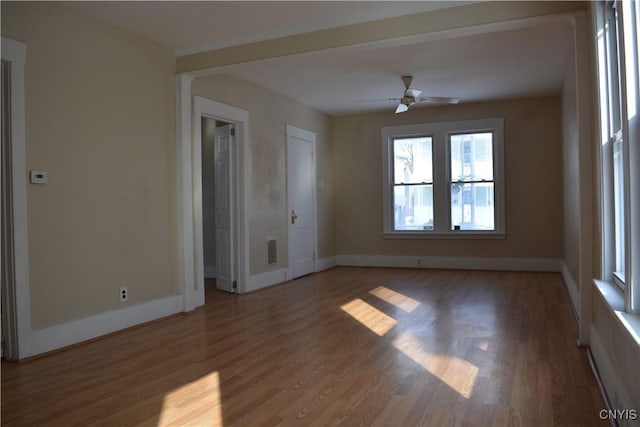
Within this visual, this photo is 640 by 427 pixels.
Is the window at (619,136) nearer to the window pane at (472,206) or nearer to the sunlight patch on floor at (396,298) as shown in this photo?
the sunlight patch on floor at (396,298)

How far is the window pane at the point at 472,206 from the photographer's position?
26.4 ft

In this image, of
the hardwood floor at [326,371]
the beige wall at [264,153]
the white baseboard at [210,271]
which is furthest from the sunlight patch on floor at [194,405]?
the white baseboard at [210,271]

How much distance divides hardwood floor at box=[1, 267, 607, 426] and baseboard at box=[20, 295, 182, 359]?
0.34 feet

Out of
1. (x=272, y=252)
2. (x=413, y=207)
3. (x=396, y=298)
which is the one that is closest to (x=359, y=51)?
(x=396, y=298)

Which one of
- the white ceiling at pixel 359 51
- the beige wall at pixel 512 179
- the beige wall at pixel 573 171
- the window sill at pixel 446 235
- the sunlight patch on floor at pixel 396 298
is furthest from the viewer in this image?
the window sill at pixel 446 235

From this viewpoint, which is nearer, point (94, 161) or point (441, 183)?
point (94, 161)

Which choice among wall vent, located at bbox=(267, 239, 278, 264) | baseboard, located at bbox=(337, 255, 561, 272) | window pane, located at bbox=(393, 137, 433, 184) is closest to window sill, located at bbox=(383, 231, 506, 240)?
baseboard, located at bbox=(337, 255, 561, 272)

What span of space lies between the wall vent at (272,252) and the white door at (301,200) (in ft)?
1.36

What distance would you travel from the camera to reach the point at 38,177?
12.1 ft

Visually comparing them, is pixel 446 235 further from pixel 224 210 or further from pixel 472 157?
pixel 224 210

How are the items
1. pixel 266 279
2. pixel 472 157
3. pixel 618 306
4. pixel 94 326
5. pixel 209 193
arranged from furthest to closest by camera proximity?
1. pixel 472 157
2. pixel 209 193
3. pixel 266 279
4. pixel 94 326
5. pixel 618 306

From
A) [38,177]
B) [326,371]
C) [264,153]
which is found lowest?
[326,371]

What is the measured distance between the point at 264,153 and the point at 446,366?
4216 mm

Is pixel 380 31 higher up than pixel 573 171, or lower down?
higher up
